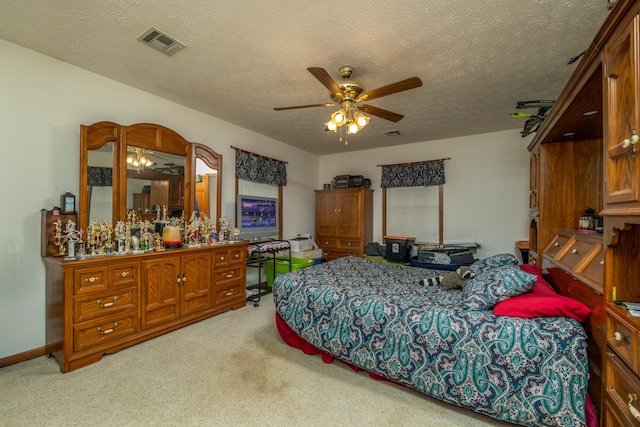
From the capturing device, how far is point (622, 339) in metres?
1.11

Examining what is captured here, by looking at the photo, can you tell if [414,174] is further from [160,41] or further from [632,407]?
[632,407]

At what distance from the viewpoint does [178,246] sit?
3023mm

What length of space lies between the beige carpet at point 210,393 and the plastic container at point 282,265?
6.04ft

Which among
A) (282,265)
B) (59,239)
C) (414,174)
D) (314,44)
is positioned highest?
(314,44)

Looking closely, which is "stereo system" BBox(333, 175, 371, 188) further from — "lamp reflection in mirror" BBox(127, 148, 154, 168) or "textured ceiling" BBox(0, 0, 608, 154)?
"lamp reflection in mirror" BBox(127, 148, 154, 168)

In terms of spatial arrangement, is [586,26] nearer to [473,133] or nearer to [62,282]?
[473,133]

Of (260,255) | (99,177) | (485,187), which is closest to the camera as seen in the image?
(99,177)

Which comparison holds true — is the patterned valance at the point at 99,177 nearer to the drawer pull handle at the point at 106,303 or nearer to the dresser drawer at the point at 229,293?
the drawer pull handle at the point at 106,303

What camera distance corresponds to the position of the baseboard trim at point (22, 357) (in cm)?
225

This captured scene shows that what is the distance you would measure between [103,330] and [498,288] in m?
3.09

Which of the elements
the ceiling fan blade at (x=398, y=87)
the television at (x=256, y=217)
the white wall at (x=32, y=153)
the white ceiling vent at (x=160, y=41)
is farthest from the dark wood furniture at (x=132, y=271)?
the ceiling fan blade at (x=398, y=87)

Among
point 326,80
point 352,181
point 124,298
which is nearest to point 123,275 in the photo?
point 124,298

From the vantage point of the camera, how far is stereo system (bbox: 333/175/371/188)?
5302 mm

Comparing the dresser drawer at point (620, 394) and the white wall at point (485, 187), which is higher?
the white wall at point (485, 187)
